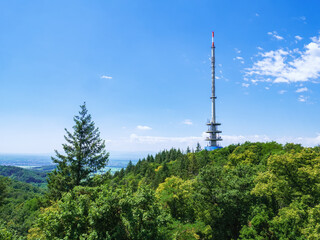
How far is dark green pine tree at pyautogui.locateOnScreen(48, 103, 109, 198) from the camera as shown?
2237 centimetres

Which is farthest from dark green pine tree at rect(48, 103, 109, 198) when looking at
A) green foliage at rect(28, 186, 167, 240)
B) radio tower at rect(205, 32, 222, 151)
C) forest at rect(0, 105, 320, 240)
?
radio tower at rect(205, 32, 222, 151)

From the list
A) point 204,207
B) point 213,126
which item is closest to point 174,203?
point 204,207

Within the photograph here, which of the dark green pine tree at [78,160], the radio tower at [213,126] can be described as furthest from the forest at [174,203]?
the radio tower at [213,126]

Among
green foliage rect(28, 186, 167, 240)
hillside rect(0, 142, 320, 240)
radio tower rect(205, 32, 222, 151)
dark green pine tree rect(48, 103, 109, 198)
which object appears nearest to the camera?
green foliage rect(28, 186, 167, 240)

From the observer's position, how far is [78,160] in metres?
22.7

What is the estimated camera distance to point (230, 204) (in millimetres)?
23969

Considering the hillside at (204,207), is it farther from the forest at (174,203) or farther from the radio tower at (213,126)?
the radio tower at (213,126)

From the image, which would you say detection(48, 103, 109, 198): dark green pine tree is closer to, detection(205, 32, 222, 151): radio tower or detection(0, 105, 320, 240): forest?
detection(0, 105, 320, 240): forest

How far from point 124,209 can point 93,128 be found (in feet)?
46.7

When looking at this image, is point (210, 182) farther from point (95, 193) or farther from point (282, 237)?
point (95, 193)

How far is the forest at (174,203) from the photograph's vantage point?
40.3ft

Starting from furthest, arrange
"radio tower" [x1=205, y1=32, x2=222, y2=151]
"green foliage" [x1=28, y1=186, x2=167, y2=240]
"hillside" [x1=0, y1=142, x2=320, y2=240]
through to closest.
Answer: "radio tower" [x1=205, y1=32, x2=222, y2=151]
"hillside" [x1=0, y1=142, x2=320, y2=240]
"green foliage" [x1=28, y1=186, x2=167, y2=240]

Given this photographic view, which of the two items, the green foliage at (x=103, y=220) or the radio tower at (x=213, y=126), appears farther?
the radio tower at (x=213, y=126)

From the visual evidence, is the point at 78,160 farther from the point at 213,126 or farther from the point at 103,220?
the point at 213,126
